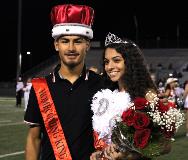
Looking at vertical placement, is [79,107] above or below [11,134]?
above

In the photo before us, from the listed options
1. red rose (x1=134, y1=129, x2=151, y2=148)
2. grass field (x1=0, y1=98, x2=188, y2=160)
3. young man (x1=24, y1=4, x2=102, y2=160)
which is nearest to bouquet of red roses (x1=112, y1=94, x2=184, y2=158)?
red rose (x1=134, y1=129, x2=151, y2=148)

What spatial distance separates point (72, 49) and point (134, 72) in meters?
0.42

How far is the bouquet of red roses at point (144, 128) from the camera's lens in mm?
2586

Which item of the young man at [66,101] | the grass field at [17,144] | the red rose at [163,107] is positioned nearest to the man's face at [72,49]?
the young man at [66,101]

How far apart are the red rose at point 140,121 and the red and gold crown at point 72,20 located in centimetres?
68

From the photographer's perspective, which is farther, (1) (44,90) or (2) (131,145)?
(1) (44,90)

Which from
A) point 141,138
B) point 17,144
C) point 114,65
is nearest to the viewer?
point 141,138

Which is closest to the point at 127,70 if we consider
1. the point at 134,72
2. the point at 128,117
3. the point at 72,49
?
the point at 134,72

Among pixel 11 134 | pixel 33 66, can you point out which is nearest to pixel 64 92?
pixel 11 134

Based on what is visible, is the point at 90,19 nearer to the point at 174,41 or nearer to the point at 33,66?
the point at 174,41

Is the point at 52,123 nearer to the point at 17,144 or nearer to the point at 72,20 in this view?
the point at 72,20

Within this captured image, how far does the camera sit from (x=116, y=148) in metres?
2.64

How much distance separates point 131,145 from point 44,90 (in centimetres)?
73

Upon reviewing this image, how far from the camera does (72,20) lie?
3064mm
